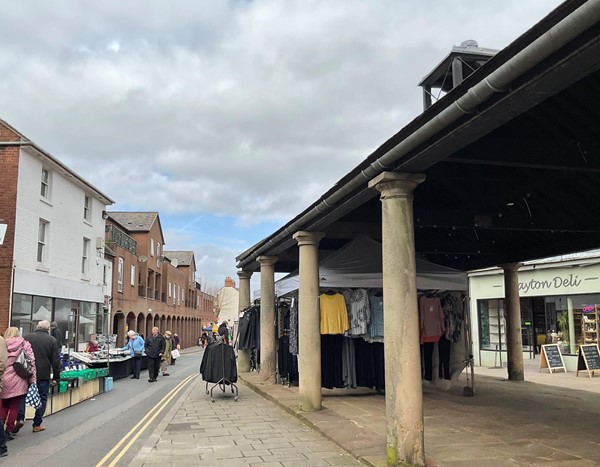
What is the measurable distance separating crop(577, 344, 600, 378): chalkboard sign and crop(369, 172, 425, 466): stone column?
1233 cm

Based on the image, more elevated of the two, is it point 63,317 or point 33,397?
point 63,317

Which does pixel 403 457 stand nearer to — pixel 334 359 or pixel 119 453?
pixel 119 453

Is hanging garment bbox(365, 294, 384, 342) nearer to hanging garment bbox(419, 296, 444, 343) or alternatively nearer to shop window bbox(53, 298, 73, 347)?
hanging garment bbox(419, 296, 444, 343)

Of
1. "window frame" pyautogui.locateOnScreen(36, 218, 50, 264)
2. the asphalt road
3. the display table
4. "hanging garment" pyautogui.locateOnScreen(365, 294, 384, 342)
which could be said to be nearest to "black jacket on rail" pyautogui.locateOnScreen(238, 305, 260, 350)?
the asphalt road

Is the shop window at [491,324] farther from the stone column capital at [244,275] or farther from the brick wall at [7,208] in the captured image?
the brick wall at [7,208]

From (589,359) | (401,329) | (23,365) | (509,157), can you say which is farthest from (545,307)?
(23,365)

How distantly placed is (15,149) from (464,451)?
59.7 ft

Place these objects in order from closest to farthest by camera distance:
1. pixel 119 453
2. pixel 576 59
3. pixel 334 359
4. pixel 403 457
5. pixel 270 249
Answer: pixel 576 59 < pixel 403 457 < pixel 119 453 < pixel 334 359 < pixel 270 249

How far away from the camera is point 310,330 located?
997cm

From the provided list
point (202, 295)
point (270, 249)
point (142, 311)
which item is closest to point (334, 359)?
point (270, 249)

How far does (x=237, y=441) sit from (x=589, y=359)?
41.3 feet

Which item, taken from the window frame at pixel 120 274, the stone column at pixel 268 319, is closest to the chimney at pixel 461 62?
the stone column at pixel 268 319

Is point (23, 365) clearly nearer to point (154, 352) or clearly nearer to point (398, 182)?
point (398, 182)

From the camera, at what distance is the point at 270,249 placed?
1364cm
